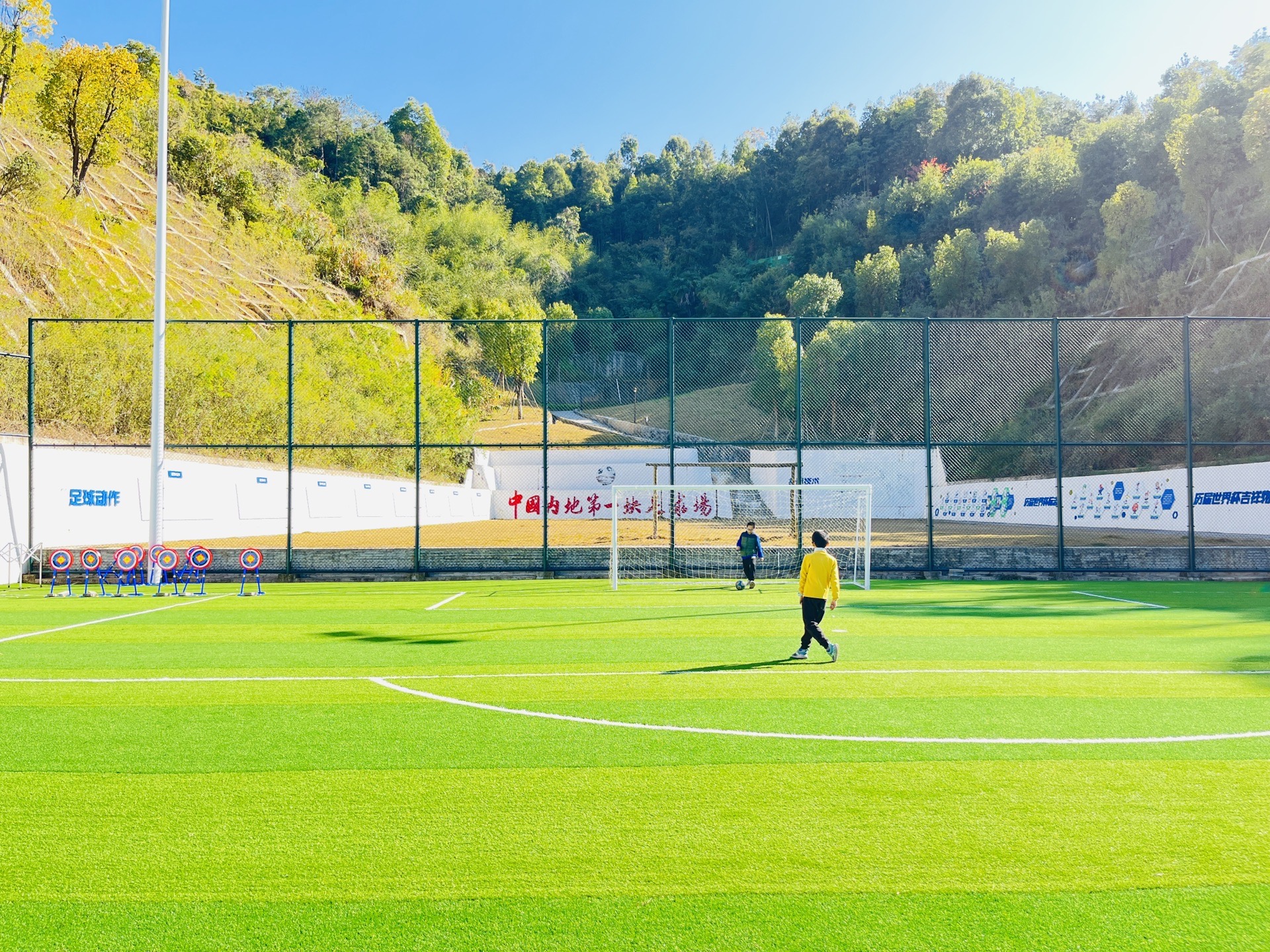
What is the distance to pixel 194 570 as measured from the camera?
16.9 meters

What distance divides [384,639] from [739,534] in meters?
12.0

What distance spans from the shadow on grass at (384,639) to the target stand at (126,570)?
675 centimetres

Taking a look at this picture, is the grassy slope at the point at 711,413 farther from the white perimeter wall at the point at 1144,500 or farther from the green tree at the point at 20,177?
the green tree at the point at 20,177

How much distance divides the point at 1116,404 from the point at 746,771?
4456 centimetres

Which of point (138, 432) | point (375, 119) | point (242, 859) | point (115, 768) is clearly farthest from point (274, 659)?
point (375, 119)

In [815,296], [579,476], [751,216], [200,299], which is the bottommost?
[579,476]

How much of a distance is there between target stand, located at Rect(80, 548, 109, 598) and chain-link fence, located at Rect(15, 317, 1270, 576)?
1414mm

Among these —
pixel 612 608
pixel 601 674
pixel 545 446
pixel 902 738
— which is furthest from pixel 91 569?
pixel 902 738

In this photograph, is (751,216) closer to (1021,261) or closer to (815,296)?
(815,296)

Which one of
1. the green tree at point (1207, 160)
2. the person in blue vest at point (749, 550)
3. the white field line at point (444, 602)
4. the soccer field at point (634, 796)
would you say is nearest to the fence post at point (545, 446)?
the white field line at point (444, 602)

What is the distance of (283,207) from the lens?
63.7 m

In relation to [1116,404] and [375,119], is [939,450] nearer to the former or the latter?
[1116,404]

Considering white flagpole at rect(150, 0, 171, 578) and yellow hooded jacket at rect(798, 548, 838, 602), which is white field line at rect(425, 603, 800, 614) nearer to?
yellow hooded jacket at rect(798, 548, 838, 602)

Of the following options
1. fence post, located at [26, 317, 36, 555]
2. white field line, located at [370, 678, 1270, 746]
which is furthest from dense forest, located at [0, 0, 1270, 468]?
white field line, located at [370, 678, 1270, 746]
